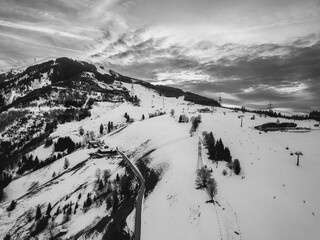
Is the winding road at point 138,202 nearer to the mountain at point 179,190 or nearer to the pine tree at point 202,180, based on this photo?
the mountain at point 179,190

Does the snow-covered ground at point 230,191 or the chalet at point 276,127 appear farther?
the chalet at point 276,127

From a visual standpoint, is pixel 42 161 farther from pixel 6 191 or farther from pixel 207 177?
pixel 207 177

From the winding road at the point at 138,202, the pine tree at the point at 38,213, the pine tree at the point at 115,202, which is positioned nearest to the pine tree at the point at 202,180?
the winding road at the point at 138,202

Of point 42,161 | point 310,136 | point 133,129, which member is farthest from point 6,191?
point 310,136

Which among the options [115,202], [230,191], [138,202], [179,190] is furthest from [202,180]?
[115,202]

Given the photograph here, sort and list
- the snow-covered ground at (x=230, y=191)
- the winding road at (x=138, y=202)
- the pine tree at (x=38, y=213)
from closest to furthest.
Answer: the snow-covered ground at (x=230, y=191) → the winding road at (x=138, y=202) → the pine tree at (x=38, y=213)

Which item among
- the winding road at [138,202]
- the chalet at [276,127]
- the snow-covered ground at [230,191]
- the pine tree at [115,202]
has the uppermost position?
the chalet at [276,127]

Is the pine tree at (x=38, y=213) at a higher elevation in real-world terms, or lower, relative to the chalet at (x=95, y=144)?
lower

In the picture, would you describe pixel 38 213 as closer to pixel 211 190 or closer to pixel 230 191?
pixel 211 190

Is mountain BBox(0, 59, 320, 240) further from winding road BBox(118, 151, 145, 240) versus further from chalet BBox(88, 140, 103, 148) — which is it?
chalet BBox(88, 140, 103, 148)
